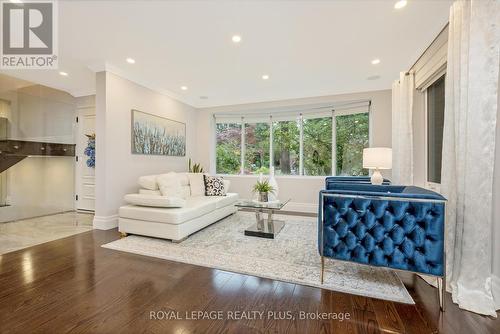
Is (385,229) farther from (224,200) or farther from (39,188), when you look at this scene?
(39,188)

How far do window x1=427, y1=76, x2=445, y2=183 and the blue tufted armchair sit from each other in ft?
4.69

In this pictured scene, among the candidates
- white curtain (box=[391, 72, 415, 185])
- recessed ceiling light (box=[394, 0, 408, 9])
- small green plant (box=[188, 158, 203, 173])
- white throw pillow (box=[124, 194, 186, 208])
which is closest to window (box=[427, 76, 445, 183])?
white curtain (box=[391, 72, 415, 185])

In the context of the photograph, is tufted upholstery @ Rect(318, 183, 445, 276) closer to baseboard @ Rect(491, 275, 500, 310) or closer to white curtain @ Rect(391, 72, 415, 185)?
baseboard @ Rect(491, 275, 500, 310)

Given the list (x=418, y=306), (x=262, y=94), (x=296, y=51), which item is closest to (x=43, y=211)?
(x=262, y=94)

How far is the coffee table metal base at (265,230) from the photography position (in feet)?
10.7

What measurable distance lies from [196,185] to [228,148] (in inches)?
71.7

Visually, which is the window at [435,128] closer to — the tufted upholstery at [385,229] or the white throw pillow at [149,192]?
the tufted upholstery at [385,229]

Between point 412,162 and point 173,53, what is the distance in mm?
3876

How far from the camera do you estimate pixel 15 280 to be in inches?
80.4

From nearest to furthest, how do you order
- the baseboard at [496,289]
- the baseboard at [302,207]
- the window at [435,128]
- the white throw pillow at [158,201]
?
the baseboard at [496,289] < the window at [435,128] < the white throw pillow at [158,201] < the baseboard at [302,207]

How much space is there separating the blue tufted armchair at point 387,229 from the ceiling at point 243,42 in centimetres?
186

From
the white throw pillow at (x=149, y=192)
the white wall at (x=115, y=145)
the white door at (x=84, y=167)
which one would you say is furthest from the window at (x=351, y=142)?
the white door at (x=84, y=167)

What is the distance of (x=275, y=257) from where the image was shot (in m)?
2.58

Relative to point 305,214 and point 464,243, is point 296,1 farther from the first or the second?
point 305,214
